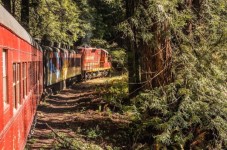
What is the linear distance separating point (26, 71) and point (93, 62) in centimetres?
2964

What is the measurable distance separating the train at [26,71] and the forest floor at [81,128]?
795 millimetres

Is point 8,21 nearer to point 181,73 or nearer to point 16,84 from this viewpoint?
point 16,84

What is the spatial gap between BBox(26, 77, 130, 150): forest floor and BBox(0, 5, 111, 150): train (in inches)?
31.3

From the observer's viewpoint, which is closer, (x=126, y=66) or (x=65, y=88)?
(x=126, y=66)

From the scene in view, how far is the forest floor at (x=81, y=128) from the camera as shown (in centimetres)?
1011

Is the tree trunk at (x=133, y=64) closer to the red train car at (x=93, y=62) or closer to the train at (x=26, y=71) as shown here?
the train at (x=26, y=71)

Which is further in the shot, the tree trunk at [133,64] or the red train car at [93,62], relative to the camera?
the red train car at [93,62]

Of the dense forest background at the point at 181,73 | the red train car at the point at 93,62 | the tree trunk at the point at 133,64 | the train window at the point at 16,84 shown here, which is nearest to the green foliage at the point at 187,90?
the dense forest background at the point at 181,73

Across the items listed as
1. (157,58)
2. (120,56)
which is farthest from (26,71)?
(120,56)

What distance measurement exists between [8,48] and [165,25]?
436 cm

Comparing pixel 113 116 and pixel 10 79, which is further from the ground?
pixel 10 79

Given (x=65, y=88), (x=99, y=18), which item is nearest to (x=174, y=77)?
(x=65, y=88)

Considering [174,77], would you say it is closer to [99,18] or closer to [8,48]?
[8,48]

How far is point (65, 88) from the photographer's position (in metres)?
27.5
